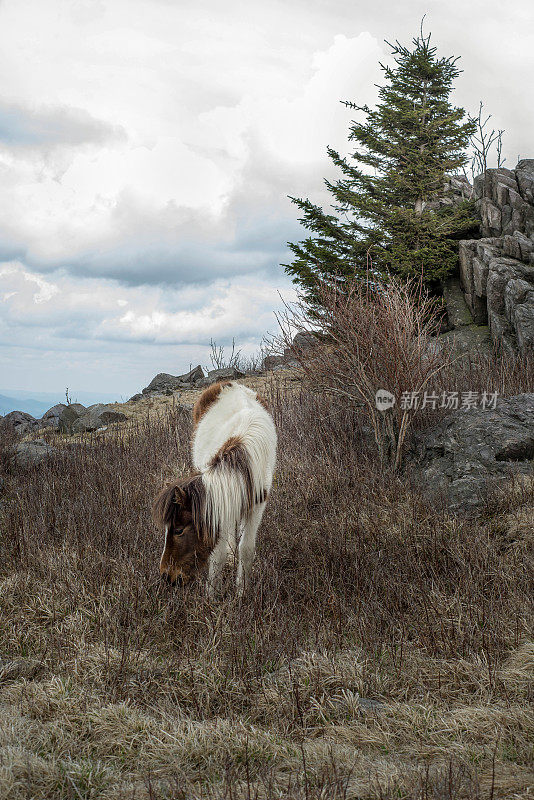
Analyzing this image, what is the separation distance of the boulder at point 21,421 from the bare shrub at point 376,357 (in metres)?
7.72

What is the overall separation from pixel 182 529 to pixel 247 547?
58 centimetres

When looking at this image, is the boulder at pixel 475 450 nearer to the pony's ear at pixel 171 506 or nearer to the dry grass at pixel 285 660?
the dry grass at pixel 285 660

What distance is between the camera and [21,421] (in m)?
14.0

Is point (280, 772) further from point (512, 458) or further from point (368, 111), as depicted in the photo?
point (368, 111)

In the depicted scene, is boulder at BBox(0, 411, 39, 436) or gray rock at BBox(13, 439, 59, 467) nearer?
gray rock at BBox(13, 439, 59, 467)

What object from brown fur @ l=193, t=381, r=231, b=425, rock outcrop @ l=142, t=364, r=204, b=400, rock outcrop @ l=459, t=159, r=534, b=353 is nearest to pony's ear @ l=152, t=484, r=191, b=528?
brown fur @ l=193, t=381, r=231, b=425

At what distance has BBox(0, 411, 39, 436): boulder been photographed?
12556 mm

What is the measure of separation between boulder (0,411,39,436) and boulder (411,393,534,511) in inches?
349

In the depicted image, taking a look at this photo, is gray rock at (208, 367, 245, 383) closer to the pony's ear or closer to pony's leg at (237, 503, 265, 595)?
pony's leg at (237, 503, 265, 595)

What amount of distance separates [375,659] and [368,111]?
15.8m

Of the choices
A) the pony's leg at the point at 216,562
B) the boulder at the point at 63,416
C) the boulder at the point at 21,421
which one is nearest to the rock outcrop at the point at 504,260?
the boulder at the point at 63,416

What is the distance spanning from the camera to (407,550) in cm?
460

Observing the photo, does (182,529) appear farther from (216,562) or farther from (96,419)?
(96,419)

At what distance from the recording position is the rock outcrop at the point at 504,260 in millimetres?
A: 12438
